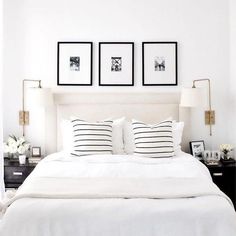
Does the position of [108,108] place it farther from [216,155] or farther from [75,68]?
[216,155]

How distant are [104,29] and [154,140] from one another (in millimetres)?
1476

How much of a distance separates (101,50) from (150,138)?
4.12 feet

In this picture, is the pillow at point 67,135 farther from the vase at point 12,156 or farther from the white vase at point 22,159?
the vase at point 12,156

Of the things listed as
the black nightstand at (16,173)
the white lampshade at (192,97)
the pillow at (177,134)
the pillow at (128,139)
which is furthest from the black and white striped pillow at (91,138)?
the white lampshade at (192,97)

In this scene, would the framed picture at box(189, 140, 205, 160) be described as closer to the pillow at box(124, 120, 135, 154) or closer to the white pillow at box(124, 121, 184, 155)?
the white pillow at box(124, 121, 184, 155)

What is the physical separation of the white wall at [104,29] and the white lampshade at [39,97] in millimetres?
323

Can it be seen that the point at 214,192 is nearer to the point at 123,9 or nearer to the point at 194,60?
the point at 194,60

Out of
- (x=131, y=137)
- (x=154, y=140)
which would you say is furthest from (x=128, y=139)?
(x=154, y=140)

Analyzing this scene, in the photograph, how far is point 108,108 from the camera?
4.60m

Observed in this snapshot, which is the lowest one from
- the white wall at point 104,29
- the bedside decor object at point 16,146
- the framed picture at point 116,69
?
the bedside decor object at point 16,146

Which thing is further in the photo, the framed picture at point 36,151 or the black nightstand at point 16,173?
the framed picture at point 36,151

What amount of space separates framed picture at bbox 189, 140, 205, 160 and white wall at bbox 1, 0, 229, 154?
0.78m

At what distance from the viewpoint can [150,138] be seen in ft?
13.4

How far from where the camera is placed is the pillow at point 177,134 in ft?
14.0
